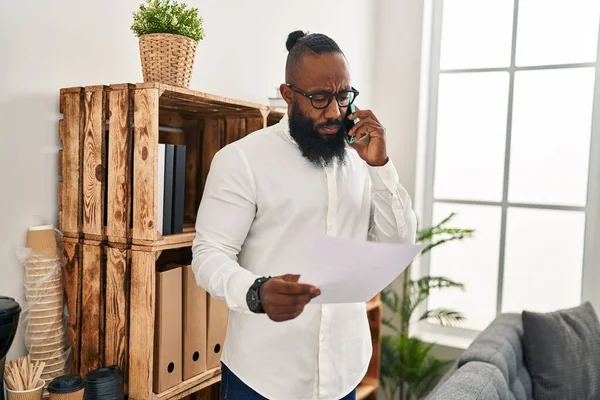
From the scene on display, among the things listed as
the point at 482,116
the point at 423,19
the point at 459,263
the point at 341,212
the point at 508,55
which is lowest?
the point at 459,263

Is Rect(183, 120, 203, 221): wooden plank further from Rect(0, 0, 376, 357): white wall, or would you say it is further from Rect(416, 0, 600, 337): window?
Rect(416, 0, 600, 337): window

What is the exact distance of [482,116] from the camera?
10.5 ft

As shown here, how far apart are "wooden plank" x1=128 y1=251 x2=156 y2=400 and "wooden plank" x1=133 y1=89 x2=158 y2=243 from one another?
0.08m

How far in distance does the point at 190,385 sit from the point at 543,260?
2.25m

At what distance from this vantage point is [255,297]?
99 cm

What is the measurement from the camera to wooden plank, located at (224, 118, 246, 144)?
6.15 ft

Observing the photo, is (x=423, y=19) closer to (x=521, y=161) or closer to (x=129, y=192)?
Answer: (x=521, y=161)

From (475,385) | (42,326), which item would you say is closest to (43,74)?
(42,326)

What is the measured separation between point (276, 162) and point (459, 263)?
227 cm

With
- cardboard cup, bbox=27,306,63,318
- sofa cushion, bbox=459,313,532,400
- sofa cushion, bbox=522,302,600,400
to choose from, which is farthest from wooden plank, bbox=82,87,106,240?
sofa cushion, bbox=522,302,600,400

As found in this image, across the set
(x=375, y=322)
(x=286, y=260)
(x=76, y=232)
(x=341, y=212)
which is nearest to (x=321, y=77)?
(x=341, y=212)

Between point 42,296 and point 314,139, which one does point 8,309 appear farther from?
point 314,139

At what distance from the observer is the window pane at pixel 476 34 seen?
3.12 meters

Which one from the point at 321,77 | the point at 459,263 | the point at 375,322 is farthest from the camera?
the point at 459,263
